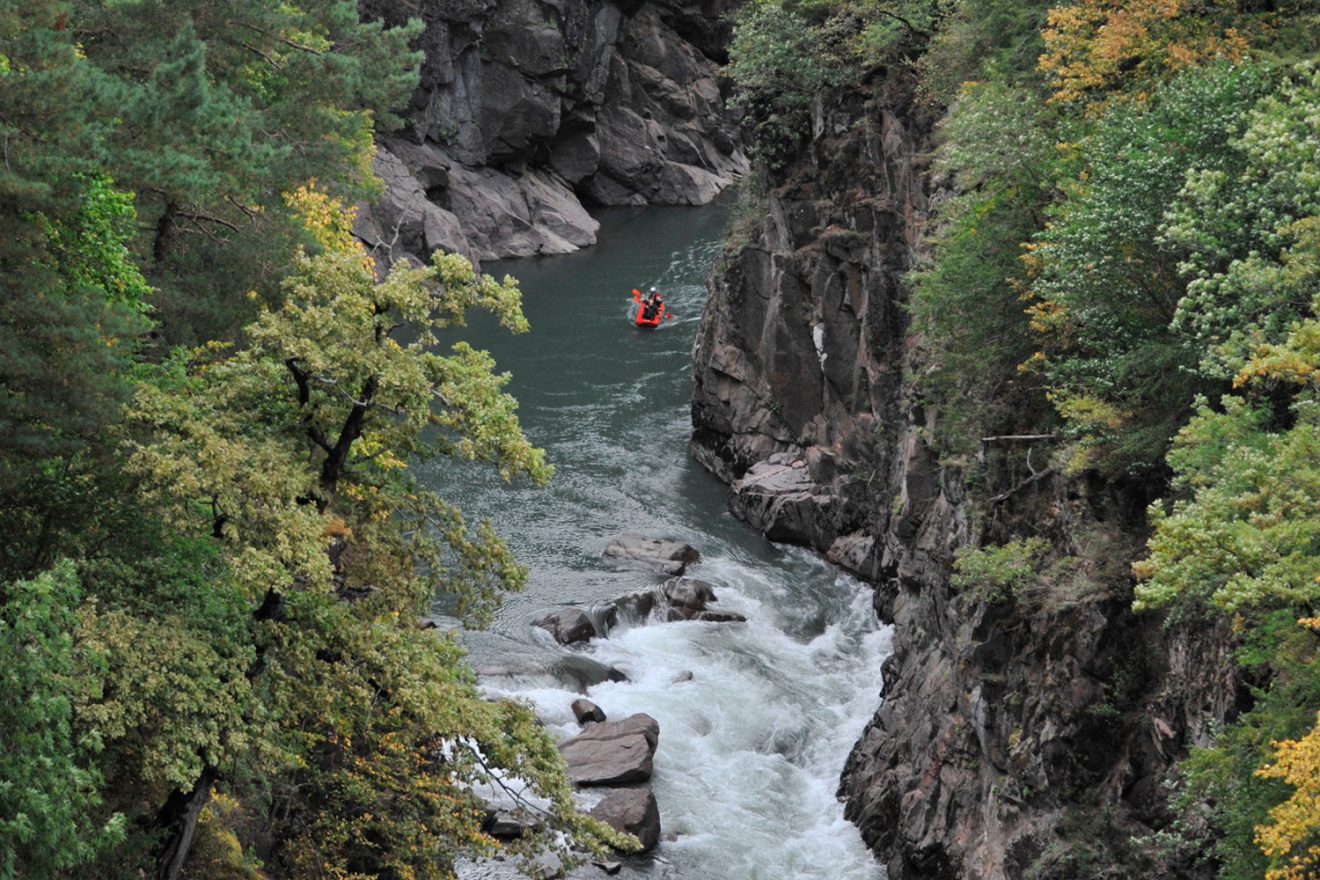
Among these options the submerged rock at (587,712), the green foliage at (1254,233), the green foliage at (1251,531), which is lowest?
the submerged rock at (587,712)

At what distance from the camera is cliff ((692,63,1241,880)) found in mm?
17016

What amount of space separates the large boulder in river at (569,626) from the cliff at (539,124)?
30956mm

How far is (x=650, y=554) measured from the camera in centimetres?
3641

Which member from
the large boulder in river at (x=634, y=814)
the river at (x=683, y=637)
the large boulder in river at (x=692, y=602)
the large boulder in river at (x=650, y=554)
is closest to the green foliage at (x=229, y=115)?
the river at (x=683, y=637)

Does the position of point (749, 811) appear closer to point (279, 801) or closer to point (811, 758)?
point (811, 758)

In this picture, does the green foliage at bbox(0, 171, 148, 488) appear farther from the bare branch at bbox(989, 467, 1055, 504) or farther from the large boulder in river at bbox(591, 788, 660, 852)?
the bare branch at bbox(989, 467, 1055, 504)

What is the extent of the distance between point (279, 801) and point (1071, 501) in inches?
485

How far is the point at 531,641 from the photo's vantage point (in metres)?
31.6

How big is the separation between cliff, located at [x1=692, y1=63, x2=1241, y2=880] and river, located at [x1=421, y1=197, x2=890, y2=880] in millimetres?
1025

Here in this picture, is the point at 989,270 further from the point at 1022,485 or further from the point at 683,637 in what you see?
the point at 683,637

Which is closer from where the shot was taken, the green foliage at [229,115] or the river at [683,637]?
the green foliage at [229,115]

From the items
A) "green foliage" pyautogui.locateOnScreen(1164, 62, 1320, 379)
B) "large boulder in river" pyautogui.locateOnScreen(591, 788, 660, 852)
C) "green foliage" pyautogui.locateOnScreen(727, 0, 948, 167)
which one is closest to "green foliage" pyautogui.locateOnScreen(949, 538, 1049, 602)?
"green foliage" pyautogui.locateOnScreen(1164, 62, 1320, 379)

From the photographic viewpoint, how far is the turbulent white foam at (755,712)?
79.9 feet

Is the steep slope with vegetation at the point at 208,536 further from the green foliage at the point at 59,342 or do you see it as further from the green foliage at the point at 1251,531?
the green foliage at the point at 1251,531
